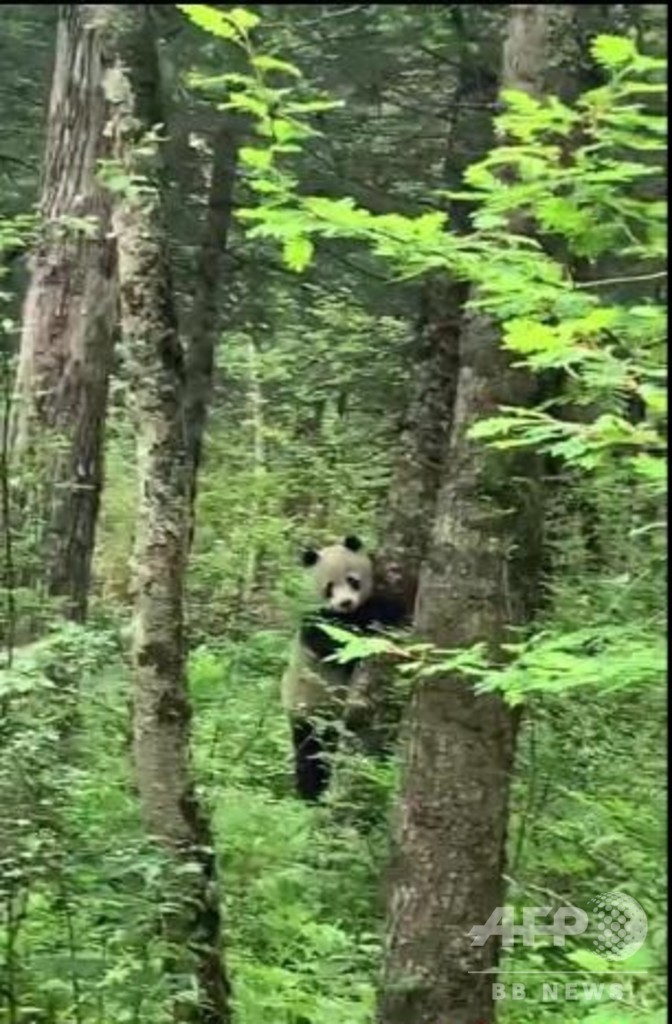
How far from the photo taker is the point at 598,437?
3.15 metres

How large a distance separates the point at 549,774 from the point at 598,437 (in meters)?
4.53

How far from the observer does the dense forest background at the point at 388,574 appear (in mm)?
3699

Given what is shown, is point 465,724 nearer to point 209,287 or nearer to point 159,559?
point 159,559

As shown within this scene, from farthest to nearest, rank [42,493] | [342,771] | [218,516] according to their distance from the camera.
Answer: [218,516], [342,771], [42,493]

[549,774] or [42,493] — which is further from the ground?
[42,493]

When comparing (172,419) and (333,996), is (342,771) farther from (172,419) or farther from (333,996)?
(172,419)

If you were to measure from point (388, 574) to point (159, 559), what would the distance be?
5.11 meters

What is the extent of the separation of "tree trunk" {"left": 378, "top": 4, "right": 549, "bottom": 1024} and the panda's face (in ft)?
16.3

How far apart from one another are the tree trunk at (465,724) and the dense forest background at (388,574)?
1cm

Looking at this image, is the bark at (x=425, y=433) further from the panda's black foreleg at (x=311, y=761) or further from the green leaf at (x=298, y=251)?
the green leaf at (x=298, y=251)

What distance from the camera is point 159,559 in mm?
5609

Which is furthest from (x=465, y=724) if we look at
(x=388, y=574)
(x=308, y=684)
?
(x=388, y=574)

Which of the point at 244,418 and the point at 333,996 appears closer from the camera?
the point at 333,996

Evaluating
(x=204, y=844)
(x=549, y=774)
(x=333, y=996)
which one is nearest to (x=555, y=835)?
(x=549, y=774)
